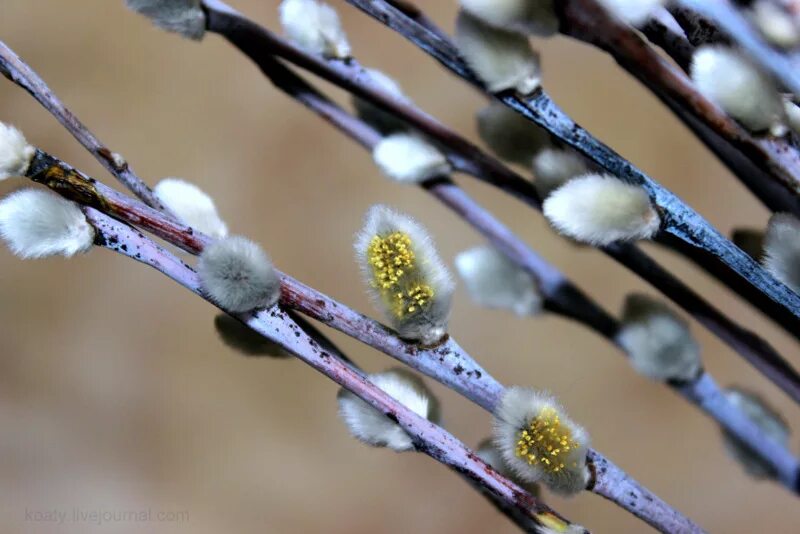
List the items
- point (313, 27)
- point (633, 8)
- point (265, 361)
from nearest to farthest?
point (633, 8), point (313, 27), point (265, 361)

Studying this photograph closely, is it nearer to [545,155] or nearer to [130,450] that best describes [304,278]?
[130,450]

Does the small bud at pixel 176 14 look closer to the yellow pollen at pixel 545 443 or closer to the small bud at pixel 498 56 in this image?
the small bud at pixel 498 56

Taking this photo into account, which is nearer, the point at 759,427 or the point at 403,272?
the point at 403,272

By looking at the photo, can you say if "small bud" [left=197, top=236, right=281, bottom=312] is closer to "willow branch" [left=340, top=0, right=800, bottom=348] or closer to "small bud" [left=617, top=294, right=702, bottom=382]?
"willow branch" [left=340, top=0, right=800, bottom=348]

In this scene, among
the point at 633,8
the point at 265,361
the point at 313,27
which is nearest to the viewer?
the point at 633,8

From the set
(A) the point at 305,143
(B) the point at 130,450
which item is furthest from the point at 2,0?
(B) the point at 130,450

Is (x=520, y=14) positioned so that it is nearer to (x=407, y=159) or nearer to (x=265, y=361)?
(x=407, y=159)

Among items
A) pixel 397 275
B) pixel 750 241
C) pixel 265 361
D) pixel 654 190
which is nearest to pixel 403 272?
pixel 397 275
